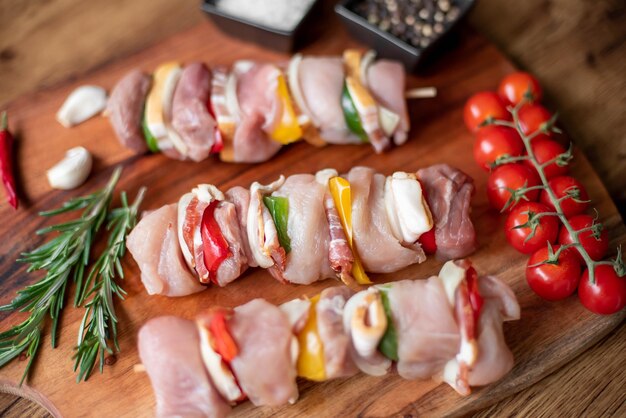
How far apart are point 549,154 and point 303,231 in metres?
1.48

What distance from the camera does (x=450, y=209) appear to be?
3344mm

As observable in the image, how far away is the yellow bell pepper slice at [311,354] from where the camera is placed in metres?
2.92

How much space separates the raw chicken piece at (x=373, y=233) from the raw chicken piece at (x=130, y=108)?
4.29 feet

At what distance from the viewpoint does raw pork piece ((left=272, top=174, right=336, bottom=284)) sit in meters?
3.23

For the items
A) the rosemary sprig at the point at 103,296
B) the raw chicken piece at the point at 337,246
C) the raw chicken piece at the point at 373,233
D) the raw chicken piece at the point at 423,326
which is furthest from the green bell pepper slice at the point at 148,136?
the raw chicken piece at the point at 423,326

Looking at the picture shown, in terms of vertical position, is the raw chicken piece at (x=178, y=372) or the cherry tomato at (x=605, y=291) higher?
the cherry tomato at (x=605, y=291)

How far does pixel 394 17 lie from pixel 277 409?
8.16ft

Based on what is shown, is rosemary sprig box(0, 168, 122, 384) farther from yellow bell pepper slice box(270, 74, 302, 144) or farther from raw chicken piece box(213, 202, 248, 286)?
yellow bell pepper slice box(270, 74, 302, 144)

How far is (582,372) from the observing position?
338 centimetres

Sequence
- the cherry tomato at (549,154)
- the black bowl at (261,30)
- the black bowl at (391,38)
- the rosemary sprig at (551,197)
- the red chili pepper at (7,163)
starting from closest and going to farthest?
the rosemary sprig at (551,197), the cherry tomato at (549,154), the red chili pepper at (7,163), the black bowl at (391,38), the black bowl at (261,30)

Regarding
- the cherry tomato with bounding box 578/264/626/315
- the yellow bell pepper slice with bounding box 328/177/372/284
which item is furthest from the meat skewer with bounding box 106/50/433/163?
the cherry tomato with bounding box 578/264/626/315

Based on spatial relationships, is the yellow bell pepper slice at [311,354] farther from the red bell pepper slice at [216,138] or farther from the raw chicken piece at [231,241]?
the red bell pepper slice at [216,138]

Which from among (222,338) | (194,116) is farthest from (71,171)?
(222,338)

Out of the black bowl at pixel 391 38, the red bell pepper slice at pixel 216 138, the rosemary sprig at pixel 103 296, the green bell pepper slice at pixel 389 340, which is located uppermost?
the black bowl at pixel 391 38
